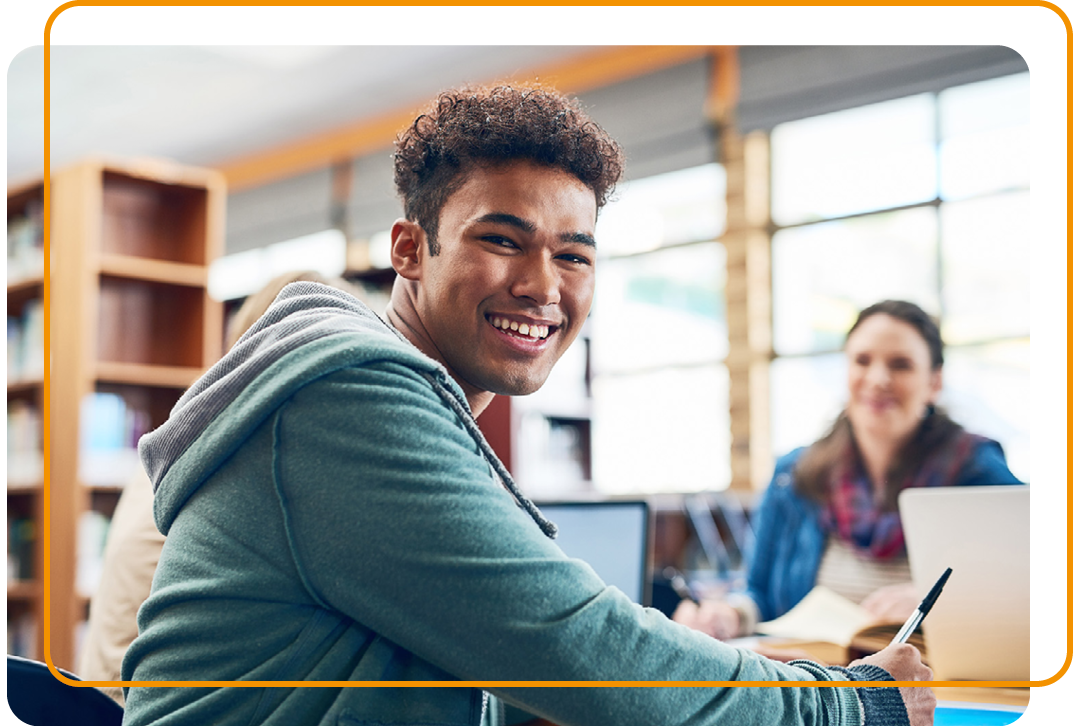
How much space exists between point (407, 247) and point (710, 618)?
3.40 feet

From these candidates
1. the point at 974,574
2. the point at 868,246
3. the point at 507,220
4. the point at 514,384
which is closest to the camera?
the point at 507,220

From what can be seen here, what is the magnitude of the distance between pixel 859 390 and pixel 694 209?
228 cm

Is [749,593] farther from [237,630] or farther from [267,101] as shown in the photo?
[267,101]

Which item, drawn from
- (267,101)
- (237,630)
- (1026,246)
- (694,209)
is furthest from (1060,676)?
(267,101)

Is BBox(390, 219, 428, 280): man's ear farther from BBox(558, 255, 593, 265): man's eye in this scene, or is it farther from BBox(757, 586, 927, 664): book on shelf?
BBox(757, 586, 927, 664): book on shelf

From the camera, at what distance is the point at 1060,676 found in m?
0.86

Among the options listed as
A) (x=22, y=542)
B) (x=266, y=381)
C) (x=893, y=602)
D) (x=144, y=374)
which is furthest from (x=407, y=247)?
(x=22, y=542)

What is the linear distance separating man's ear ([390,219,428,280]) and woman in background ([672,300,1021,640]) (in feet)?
3.58

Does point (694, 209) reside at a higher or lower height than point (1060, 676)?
higher

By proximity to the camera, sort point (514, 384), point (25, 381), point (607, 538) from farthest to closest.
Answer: point (25, 381), point (607, 538), point (514, 384)

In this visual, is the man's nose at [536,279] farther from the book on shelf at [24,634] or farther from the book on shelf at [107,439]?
the book on shelf at [24,634]

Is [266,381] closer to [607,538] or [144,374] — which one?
[607,538]

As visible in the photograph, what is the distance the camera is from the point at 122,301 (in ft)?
10.8

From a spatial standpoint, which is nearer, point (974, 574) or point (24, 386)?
point (974, 574)
